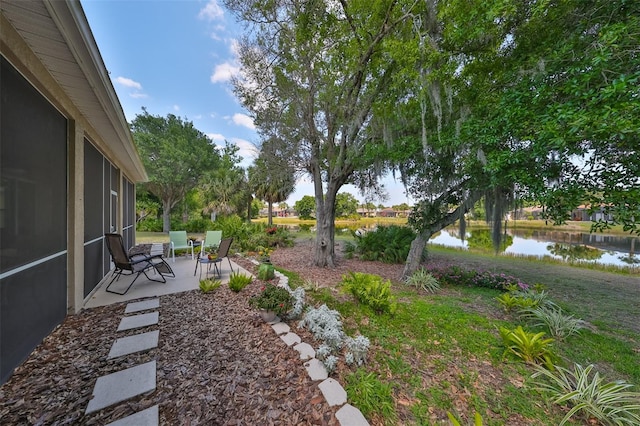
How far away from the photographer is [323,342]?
2.26 metres

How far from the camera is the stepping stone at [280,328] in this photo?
2469 mm

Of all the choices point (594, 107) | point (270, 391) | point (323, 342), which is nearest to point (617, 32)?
point (594, 107)

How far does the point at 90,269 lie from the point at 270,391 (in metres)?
3.78

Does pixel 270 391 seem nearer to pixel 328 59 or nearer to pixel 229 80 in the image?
pixel 328 59

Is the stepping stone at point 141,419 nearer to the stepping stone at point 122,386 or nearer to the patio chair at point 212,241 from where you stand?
→ the stepping stone at point 122,386

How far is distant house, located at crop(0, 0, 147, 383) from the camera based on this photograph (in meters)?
1.65

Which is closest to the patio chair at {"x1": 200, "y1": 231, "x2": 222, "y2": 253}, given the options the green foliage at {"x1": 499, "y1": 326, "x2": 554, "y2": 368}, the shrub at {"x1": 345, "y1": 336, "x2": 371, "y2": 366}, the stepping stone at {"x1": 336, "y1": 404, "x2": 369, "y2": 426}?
the shrub at {"x1": 345, "y1": 336, "x2": 371, "y2": 366}

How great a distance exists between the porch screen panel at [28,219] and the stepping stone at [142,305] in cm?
62

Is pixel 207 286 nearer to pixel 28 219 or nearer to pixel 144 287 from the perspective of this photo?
pixel 144 287

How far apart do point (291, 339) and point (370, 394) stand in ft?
3.15

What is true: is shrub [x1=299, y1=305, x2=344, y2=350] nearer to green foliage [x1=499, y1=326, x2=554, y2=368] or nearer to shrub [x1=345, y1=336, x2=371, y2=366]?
shrub [x1=345, y1=336, x2=371, y2=366]

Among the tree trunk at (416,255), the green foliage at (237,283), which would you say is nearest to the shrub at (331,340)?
the green foliage at (237,283)

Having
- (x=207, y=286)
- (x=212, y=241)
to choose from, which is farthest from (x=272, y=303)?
(x=212, y=241)

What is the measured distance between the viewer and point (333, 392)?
5.37ft
